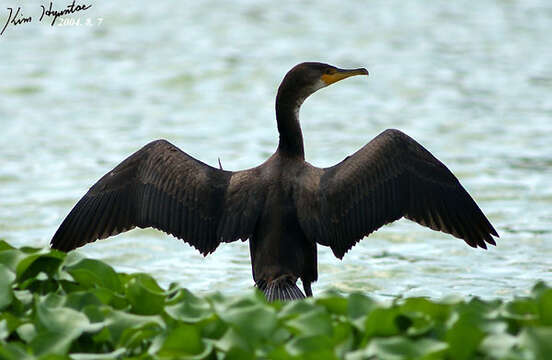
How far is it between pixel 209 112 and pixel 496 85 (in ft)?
14.3

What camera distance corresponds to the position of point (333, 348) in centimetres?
517

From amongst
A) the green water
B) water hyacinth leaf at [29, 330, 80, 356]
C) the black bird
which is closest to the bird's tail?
the black bird

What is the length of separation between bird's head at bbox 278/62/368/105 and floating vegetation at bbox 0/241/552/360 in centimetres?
274

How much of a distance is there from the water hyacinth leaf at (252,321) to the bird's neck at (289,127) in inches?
114

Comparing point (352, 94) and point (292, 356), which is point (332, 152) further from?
point (292, 356)

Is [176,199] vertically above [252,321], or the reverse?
[176,199]

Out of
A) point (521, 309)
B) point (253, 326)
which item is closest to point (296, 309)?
point (253, 326)

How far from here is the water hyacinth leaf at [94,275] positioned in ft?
20.2

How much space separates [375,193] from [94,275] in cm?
248

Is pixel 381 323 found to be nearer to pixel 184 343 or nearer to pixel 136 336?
pixel 184 343

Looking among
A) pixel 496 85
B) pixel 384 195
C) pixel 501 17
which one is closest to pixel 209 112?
pixel 496 85

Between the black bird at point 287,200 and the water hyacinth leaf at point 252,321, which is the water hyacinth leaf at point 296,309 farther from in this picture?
the black bird at point 287,200

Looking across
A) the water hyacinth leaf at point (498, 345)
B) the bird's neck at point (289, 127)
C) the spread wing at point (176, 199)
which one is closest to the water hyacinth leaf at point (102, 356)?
the water hyacinth leaf at point (498, 345)

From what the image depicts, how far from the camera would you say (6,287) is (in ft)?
19.4
